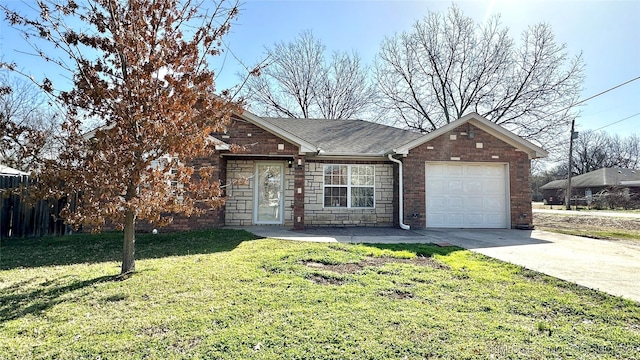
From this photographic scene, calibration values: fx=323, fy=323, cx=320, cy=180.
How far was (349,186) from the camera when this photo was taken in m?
11.7

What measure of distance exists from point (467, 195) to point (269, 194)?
696 cm

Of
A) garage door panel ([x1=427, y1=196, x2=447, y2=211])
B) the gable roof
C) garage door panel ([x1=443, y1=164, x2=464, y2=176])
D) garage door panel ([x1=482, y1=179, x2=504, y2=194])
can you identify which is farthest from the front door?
garage door panel ([x1=482, y1=179, x2=504, y2=194])

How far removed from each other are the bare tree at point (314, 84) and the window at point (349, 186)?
15.6 m

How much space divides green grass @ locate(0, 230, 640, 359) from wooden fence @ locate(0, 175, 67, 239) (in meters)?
3.80

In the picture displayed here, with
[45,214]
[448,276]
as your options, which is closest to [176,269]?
[448,276]

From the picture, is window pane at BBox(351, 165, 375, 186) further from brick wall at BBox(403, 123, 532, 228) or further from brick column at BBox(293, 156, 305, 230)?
brick column at BBox(293, 156, 305, 230)

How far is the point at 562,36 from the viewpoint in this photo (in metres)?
20.5

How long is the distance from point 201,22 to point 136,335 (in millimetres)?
4493

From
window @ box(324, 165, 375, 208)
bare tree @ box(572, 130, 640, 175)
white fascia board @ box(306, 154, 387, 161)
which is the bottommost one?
window @ box(324, 165, 375, 208)

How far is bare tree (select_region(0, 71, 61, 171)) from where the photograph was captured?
4348 millimetres

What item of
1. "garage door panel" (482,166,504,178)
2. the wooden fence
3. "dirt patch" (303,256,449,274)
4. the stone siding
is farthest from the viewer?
"garage door panel" (482,166,504,178)

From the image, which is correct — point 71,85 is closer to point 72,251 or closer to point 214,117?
point 214,117

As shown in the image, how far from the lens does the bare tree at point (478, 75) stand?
21.3 meters

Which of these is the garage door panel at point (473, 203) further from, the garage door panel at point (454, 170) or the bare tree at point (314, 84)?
the bare tree at point (314, 84)
